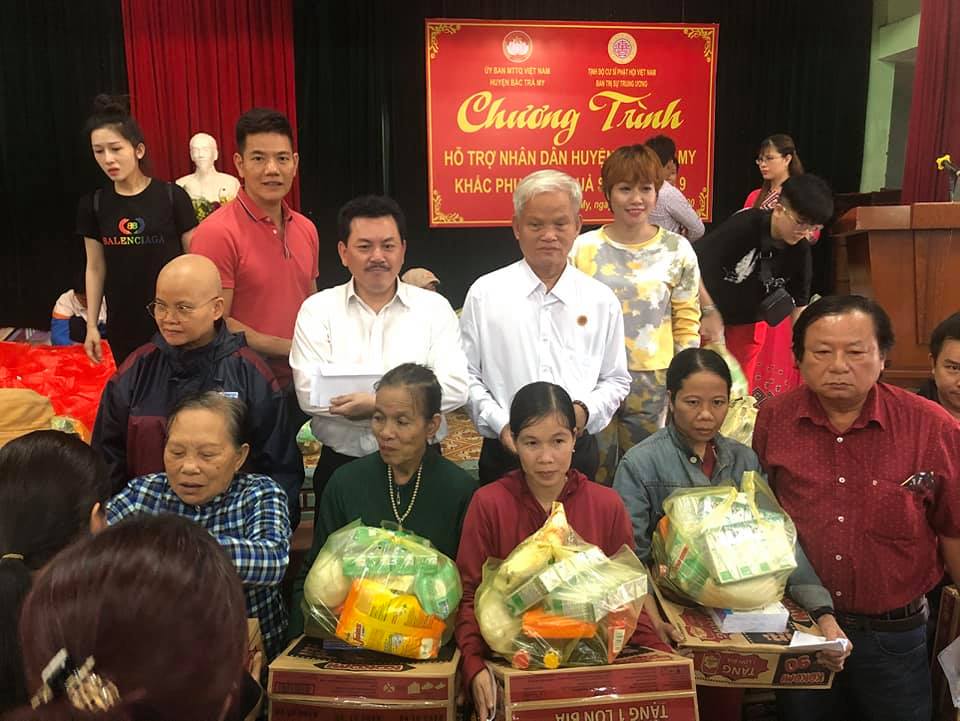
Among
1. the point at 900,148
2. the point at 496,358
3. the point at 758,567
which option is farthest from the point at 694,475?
the point at 900,148

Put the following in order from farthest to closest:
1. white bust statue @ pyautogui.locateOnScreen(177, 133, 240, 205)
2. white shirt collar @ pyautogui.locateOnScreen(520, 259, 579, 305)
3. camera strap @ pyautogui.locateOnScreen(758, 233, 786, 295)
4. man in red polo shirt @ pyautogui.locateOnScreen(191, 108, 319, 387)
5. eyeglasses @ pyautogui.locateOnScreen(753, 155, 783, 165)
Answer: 1. white bust statue @ pyautogui.locateOnScreen(177, 133, 240, 205)
2. eyeglasses @ pyautogui.locateOnScreen(753, 155, 783, 165)
3. camera strap @ pyautogui.locateOnScreen(758, 233, 786, 295)
4. man in red polo shirt @ pyautogui.locateOnScreen(191, 108, 319, 387)
5. white shirt collar @ pyautogui.locateOnScreen(520, 259, 579, 305)

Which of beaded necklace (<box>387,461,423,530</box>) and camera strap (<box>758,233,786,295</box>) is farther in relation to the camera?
camera strap (<box>758,233,786,295</box>)

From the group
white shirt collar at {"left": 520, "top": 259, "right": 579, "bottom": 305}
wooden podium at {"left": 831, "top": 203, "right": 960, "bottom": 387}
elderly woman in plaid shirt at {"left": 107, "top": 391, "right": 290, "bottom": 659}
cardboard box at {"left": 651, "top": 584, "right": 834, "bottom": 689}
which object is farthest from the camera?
wooden podium at {"left": 831, "top": 203, "right": 960, "bottom": 387}

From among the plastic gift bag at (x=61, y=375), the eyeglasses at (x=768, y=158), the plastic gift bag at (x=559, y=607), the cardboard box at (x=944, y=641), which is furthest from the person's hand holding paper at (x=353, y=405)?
the eyeglasses at (x=768, y=158)

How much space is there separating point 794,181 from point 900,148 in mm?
5039

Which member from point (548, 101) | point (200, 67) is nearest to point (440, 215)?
point (548, 101)

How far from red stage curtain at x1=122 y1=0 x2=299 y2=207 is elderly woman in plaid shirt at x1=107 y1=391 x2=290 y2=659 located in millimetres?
4620

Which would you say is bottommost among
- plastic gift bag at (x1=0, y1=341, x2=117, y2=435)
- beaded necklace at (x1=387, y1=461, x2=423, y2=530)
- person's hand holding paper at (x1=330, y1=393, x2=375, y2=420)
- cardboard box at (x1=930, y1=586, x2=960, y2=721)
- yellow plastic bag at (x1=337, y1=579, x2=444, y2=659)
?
cardboard box at (x1=930, y1=586, x2=960, y2=721)

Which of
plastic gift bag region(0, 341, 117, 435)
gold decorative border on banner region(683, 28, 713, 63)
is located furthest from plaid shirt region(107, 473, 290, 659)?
gold decorative border on banner region(683, 28, 713, 63)

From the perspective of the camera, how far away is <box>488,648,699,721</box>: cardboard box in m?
1.43

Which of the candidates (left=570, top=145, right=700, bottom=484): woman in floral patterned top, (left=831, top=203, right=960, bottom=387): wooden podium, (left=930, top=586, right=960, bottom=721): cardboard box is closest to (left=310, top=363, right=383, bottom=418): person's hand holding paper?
(left=570, top=145, right=700, bottom=484): woman in floral patterned top

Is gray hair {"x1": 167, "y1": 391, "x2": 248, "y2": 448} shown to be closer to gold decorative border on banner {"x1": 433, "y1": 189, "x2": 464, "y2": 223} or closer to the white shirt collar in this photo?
the white shirt collar

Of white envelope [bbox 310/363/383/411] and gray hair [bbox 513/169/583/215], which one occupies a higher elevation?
gray hair [bbox 513/169/583/215]

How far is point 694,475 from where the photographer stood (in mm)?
1900
